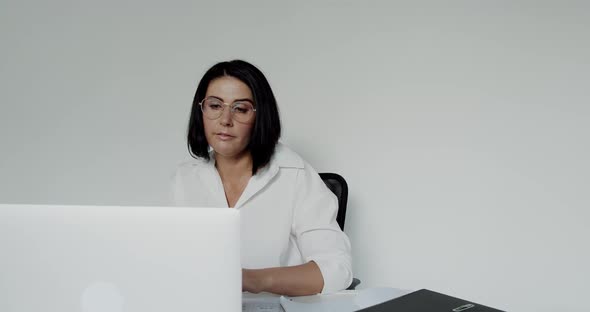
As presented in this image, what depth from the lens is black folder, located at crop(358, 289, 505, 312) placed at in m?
0.96

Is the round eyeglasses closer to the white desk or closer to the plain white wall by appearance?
the white desk

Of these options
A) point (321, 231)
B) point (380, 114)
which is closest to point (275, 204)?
point (321, 231)

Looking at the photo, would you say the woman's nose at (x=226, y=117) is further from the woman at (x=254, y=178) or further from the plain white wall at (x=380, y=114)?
the plain white wall at (x=380, y=114)

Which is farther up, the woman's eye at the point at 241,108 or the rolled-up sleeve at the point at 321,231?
the woman's eye at the point at 241,108

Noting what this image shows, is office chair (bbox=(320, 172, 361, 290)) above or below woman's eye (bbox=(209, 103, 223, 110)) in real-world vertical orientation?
below

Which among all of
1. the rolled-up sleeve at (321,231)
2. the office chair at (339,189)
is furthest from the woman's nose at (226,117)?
the office chair at (339,189)

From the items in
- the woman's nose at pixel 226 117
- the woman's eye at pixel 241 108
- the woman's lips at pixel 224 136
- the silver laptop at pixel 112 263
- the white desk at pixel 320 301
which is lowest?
the white desk at pixel 320 301

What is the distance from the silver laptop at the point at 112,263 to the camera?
73cm

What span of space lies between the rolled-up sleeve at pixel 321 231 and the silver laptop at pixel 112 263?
815 millimetres

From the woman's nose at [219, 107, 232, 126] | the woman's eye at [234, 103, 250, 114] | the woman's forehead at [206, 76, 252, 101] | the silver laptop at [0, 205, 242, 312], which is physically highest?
the woman's forehead at [206, 76, 252, 101]

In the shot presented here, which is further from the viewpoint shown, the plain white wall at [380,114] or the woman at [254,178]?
the plain white wall at [380,114]

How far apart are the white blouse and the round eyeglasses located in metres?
0.19

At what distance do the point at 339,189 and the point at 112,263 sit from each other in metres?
1.43

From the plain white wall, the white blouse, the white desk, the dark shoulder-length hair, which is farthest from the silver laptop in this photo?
the plain white wall
